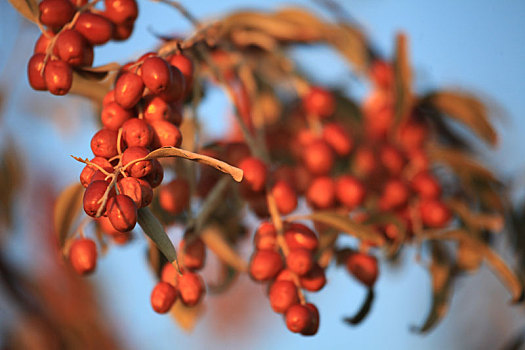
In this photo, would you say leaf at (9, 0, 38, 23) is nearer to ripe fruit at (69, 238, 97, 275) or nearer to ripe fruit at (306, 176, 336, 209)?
ripe fruit at (69, 238, 97, 275)

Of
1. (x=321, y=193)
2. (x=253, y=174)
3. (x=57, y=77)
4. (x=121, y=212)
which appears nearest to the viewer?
(x=121, y=212)

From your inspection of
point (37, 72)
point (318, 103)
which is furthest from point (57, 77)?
point (318, 103)

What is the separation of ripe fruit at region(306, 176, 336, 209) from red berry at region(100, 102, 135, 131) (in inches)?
17.7

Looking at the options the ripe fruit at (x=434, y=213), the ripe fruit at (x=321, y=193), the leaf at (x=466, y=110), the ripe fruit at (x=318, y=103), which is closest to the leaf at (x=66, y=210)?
the ripe fruit at (x=321, y=193)

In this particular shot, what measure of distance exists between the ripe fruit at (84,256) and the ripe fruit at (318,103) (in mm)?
566

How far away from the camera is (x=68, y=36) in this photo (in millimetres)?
612

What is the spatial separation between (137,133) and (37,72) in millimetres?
179

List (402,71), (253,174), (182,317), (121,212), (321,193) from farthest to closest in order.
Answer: (402,71), (321,193), (182,317), (253,174), (121,212)

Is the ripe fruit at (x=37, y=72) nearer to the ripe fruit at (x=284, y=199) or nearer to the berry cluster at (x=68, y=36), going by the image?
the berry cluster at (x=68, y=36)

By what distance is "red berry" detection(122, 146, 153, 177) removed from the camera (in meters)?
0.50

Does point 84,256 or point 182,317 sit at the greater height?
point 84,256

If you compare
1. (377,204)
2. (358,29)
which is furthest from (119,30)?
(358,29)

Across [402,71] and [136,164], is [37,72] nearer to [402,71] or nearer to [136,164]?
[136,164]

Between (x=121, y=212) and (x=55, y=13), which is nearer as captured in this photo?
(x=121, y=212)
